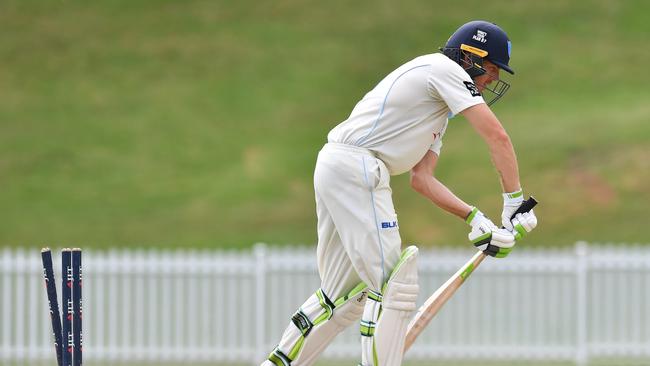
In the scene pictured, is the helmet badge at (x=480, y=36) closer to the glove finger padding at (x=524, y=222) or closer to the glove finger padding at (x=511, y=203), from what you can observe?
the glove finger padding at (x=511, y=203)

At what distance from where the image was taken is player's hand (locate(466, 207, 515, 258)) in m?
6.38

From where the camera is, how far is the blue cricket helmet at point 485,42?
252 inches

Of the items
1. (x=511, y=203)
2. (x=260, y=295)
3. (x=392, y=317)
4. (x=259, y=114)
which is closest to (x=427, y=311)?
(x=392, y=317)

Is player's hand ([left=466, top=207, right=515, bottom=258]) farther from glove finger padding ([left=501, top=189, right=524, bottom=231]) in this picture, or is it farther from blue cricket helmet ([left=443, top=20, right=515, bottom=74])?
blue cricket helmet ([left=443, top=20, right=515, bottom=74])

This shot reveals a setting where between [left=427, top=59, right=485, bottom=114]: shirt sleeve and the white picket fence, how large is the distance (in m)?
6.96

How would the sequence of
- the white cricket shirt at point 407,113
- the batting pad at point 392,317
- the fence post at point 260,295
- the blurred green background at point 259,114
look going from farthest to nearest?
1. the blurred green background at point 259,114
2. the fence post at point 260,295
3. the white cricket shirt at point 407,113
4. the batting pad at point 392,317

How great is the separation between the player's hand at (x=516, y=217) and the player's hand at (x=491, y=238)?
4 centimetres

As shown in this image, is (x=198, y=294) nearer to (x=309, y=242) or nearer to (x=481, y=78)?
(x=309, y=242)

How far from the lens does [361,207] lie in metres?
6.11

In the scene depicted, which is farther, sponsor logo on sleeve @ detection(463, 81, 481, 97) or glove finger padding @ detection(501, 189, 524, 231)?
glove finger padding @ detection(501, 189, 524, 231)

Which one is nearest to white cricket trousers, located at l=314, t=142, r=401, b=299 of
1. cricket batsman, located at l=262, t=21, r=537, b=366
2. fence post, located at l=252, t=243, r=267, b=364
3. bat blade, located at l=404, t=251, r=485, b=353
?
cricket batsman, located at l=262, t=21, r=537, b=366

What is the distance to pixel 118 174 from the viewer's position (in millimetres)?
20406

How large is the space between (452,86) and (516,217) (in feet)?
2.53

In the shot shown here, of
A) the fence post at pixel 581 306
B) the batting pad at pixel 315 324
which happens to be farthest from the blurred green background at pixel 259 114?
the batting pad at pixel 315 324
